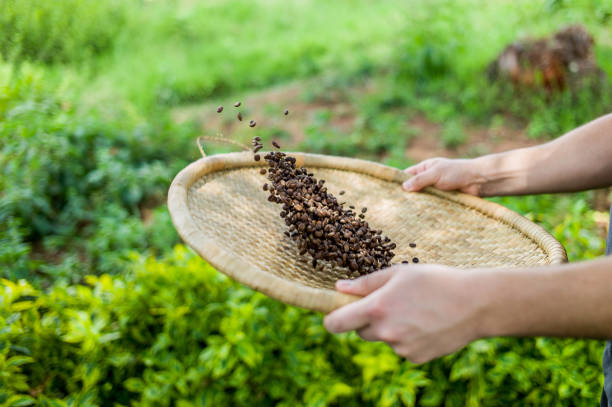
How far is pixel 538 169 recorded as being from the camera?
156 cm

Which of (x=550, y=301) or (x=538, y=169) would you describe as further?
(x=538, y=169)

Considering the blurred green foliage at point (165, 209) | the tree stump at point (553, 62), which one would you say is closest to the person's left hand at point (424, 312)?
the blurred green foliage at point (165, 209)

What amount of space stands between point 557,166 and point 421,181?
0.44 m

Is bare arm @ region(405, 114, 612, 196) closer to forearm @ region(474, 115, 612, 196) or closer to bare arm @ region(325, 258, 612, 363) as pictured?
forearm @ region(474, 115, 612, 196)

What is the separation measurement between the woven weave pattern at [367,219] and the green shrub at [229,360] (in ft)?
1.82

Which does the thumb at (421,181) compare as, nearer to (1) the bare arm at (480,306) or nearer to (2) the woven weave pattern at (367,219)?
(2) the woven weave pattern at (367,219)

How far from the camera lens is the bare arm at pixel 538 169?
143cm

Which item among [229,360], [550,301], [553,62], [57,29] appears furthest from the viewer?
[553,62]

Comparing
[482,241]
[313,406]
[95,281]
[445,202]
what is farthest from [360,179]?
[95,281]

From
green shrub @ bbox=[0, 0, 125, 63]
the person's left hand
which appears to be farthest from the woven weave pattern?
green shrub @ bbox=[0, 0, 125, 63]

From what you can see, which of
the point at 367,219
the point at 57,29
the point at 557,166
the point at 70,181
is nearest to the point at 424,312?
the point at 367,219

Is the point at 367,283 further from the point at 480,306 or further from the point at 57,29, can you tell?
the point at 57,29

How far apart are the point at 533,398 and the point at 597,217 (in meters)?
1.30

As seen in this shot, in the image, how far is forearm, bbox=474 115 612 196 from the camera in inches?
56.1
